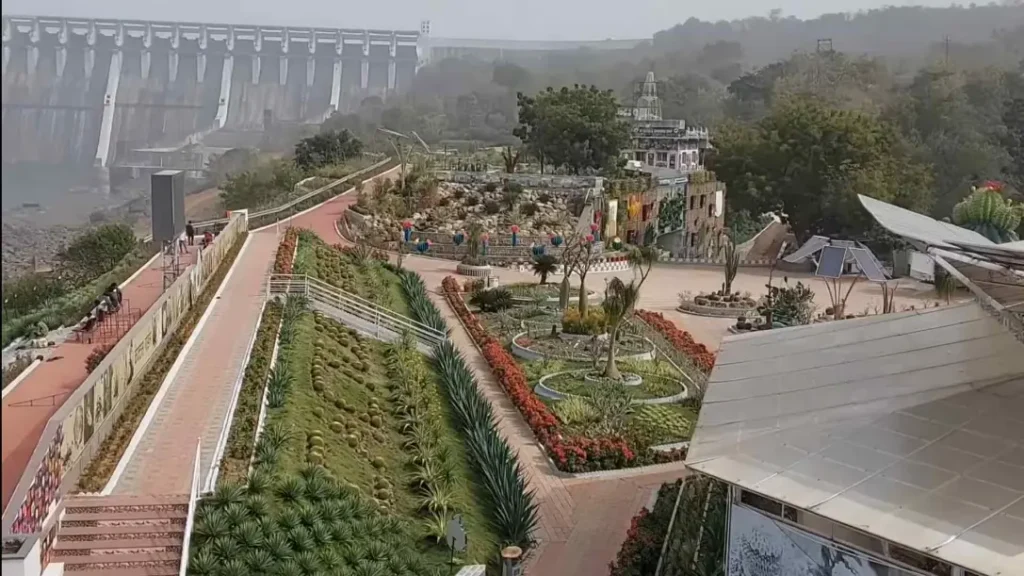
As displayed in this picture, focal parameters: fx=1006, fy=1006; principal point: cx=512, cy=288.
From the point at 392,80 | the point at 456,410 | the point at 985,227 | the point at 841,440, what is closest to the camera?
the point at 841,440

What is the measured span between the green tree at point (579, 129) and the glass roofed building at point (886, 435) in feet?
92.2

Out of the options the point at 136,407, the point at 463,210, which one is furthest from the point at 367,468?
the point at 463,210

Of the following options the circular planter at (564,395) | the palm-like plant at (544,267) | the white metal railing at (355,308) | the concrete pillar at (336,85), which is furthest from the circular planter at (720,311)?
the concrete pillar at (336,85)

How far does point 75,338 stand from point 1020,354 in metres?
11.4

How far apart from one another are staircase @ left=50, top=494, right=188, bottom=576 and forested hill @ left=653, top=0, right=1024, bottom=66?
13363cm

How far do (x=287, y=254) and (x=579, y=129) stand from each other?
18.6m

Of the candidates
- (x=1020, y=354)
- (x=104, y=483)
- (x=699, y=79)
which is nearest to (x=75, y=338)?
(x=104, y=483)

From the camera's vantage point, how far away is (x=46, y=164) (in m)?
4.12

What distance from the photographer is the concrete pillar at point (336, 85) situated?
267 feet

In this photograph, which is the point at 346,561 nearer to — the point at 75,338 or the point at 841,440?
the point at 841,440

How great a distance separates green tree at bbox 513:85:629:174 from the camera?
3878 cm

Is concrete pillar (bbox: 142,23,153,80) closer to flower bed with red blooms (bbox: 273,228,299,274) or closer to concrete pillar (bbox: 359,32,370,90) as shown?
flower bed with red blooms (bbox: 273,228,299,274)

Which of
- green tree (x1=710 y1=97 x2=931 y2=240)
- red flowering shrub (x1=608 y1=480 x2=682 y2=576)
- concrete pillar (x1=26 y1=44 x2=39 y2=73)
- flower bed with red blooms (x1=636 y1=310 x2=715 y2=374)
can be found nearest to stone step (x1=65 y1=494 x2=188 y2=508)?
red flowering shrub (x1=608 y1=480 x2=682 y2=576)

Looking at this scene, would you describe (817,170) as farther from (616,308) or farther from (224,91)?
(224,91)
